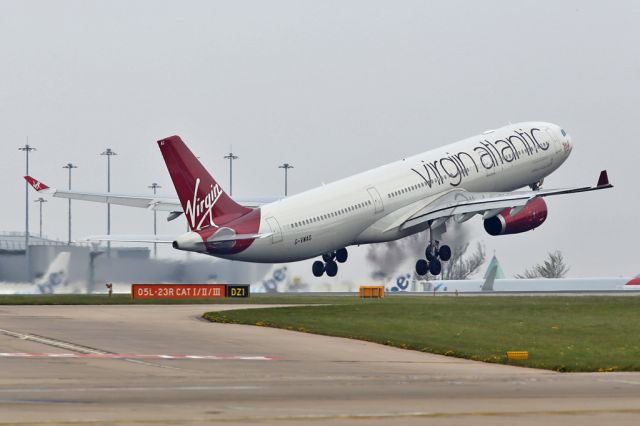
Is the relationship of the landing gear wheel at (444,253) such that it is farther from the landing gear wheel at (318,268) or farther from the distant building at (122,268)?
the distant building at (122,268)

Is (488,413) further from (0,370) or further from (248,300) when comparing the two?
(248,300)

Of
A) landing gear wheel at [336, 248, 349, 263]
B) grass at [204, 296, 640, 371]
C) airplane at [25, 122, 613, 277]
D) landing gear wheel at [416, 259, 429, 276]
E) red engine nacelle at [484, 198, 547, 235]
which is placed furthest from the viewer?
landing gear wheel at [336, 248, 349, 263]

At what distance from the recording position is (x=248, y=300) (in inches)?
2948

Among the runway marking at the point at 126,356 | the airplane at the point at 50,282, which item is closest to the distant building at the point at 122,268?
the airplane at the point at 50,282

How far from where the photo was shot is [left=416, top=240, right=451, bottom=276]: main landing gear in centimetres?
7819

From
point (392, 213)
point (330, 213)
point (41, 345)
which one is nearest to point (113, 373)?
point (41, 345)

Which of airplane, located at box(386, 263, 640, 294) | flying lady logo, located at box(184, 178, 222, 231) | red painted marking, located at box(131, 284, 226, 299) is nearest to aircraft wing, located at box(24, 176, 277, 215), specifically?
red painted marking, located at box(131, 284, 226, 299)

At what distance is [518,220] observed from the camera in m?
79.6

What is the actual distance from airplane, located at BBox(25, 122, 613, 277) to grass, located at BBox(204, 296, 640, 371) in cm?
797

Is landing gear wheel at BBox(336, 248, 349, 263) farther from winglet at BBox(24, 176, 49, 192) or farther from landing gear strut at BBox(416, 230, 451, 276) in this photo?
winglet at BBox(24, 176, 49, 192)

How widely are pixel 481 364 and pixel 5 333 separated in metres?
16.2

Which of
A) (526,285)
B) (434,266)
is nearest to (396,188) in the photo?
(434,266)

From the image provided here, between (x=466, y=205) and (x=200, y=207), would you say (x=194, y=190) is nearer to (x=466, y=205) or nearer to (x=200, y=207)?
(x=200, y=207)

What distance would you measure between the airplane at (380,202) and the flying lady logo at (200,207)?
5cm
